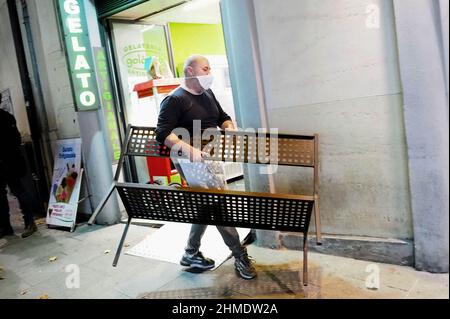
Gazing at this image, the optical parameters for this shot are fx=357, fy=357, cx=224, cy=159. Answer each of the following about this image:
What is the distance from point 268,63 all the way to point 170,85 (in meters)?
2.25

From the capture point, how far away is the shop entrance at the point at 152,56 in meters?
4.97

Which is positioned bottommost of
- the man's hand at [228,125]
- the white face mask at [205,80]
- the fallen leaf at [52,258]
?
the fallen leaf at [52,258]

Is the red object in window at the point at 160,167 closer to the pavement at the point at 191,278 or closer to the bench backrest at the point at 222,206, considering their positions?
the pavement at the point at 191,278

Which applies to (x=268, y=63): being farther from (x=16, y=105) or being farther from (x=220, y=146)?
(x=16, y=105)

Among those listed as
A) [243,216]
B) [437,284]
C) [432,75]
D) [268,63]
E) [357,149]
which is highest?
[268,63]

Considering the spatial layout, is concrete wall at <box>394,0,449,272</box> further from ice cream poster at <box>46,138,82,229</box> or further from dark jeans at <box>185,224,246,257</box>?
ice cream poster at <box>46,138,82,229</box>

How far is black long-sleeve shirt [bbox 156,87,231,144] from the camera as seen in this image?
2721 millimetres

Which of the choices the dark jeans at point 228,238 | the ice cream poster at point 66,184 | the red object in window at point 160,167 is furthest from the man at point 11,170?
the dark jeans at point 228,238

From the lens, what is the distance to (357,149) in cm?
283

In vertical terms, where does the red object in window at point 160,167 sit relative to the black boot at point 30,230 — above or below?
above

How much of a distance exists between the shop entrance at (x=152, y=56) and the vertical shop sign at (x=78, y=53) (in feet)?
1.70

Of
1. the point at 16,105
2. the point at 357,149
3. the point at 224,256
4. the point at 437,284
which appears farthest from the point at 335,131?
the point at 16,105

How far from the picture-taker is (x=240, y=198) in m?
2.50

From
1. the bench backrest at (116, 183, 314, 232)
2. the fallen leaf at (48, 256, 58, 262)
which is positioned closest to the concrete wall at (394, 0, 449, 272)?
the bench backrest at (116, 183, 314, 232)
